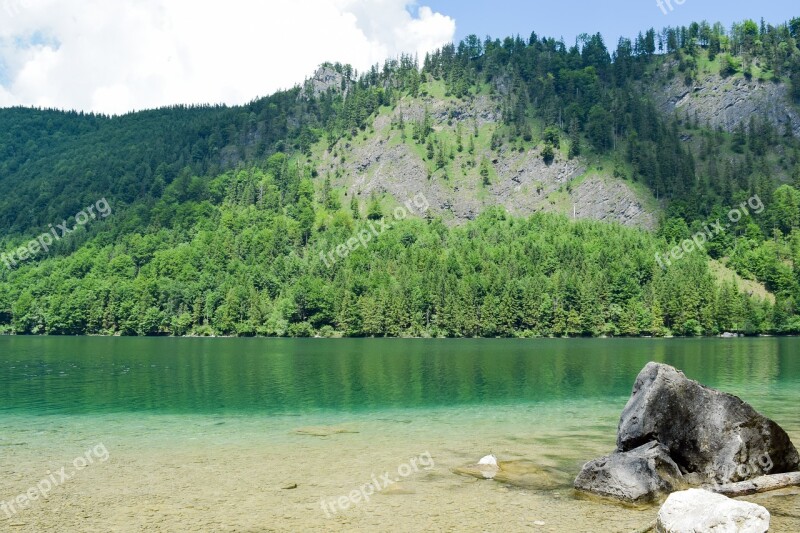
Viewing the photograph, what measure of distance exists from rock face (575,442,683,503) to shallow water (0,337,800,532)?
96 cm

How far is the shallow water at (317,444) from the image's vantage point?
18.8 metres

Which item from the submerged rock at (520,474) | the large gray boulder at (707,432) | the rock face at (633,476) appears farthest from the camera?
the submerged rock at (520,474)

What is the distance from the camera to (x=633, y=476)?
20609mm

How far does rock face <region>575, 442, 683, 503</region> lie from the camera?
20203mm

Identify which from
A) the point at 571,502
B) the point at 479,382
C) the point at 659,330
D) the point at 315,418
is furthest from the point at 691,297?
the point at 571,502

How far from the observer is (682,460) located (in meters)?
22.4

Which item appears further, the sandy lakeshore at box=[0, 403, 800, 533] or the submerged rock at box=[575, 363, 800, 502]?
the submerged rock at box=[575, 363, 800, 502]

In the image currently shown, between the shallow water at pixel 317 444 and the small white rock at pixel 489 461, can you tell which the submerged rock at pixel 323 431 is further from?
the small white rock at pixel 489 461

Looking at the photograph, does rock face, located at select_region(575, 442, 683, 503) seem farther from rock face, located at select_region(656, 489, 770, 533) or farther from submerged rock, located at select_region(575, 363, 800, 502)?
rock face, located at select_region(656, 489, 770, 533)

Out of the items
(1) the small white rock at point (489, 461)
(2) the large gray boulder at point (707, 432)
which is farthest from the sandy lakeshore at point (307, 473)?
(2) the large gray boulder at point (707, 432)

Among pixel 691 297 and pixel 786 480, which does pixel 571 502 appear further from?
pixel 691 297
